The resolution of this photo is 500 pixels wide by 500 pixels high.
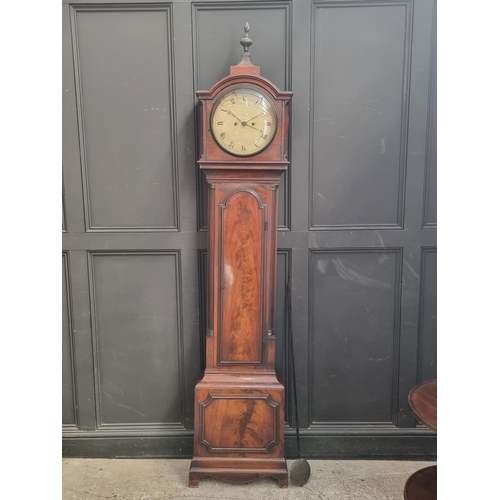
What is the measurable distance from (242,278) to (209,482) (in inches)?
40.0

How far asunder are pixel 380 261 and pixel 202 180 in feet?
3.25

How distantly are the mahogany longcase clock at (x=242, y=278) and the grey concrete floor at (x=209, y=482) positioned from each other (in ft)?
0.22

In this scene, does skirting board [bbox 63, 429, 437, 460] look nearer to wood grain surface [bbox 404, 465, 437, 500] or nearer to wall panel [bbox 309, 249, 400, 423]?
wall panel [bbox 309, 249, 400, 423]

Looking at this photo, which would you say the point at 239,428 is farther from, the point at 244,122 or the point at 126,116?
the point at 126,116

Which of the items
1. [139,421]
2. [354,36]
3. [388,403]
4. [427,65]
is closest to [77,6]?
[354,36]


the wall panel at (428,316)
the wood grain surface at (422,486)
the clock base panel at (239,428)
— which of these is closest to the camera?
the wood grain surface at (422,486)

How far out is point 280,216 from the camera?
2.16m

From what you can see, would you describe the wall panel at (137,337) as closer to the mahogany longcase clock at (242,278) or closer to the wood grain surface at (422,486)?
the mahogany longcase clock at (242,278)

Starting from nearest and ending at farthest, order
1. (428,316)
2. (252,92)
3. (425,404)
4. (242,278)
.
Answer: (425,404), (252,92), (242,278), (428,316)

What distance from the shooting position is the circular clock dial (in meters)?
1.86

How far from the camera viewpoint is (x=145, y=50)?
6.79ft

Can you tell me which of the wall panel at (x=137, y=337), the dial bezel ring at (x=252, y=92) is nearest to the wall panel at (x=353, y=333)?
the dial bezel ring at (x=252, y=92)

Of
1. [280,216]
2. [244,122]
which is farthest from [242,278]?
[244,122]

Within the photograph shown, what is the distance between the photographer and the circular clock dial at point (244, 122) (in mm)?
1862
